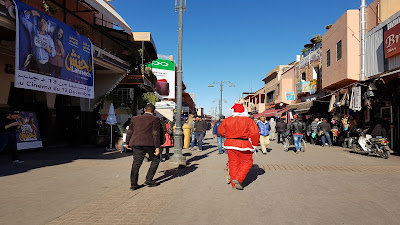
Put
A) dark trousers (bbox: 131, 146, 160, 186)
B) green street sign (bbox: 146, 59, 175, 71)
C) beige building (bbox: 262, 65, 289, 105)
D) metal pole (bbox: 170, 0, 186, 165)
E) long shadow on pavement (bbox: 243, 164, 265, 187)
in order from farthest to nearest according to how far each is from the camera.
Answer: beige building (bbox: 262, 65, 289, 105) → green street sign (bbox: 146, 59, 175, 71) → metal pole (bbox: 170, 0, 186, 165) → long shadow on pavement (bbox: 243, 164, 265, 187) → dark trousers (bbox: 131, 146, 160, 186)

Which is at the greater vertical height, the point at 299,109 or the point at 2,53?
the point at 2,53

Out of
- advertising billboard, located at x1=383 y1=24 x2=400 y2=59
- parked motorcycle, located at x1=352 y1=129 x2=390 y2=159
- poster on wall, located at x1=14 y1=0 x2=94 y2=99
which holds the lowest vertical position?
parked motorcycle, located at x1=352 y1=129 x2=390 y2=159

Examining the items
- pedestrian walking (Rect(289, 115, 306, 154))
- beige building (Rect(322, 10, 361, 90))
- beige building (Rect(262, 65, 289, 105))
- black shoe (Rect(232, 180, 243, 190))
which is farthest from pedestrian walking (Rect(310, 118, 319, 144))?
beige building (Rect(262, 65, 289, 105))

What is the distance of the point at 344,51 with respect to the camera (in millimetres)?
17422

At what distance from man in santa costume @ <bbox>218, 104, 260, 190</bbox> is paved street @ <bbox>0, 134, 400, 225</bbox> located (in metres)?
0.36

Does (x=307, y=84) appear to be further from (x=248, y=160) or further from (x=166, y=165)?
(x=248, y=160)

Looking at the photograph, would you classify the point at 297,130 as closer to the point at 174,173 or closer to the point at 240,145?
the point at 174,173

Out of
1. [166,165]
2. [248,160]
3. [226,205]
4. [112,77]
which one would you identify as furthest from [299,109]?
[226,205]

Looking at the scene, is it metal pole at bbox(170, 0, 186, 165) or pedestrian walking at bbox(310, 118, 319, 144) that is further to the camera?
pedestrian walking at bbox(310, 118, 319, 144)

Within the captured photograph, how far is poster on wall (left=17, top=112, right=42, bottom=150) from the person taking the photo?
34.6 ft

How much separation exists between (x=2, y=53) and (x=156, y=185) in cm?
857

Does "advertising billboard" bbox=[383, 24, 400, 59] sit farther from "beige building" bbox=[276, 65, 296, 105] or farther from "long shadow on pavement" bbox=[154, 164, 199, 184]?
"beige building" bbox=[276, 65, 296, 105]

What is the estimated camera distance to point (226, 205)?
14.5ft

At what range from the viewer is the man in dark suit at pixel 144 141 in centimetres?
545
